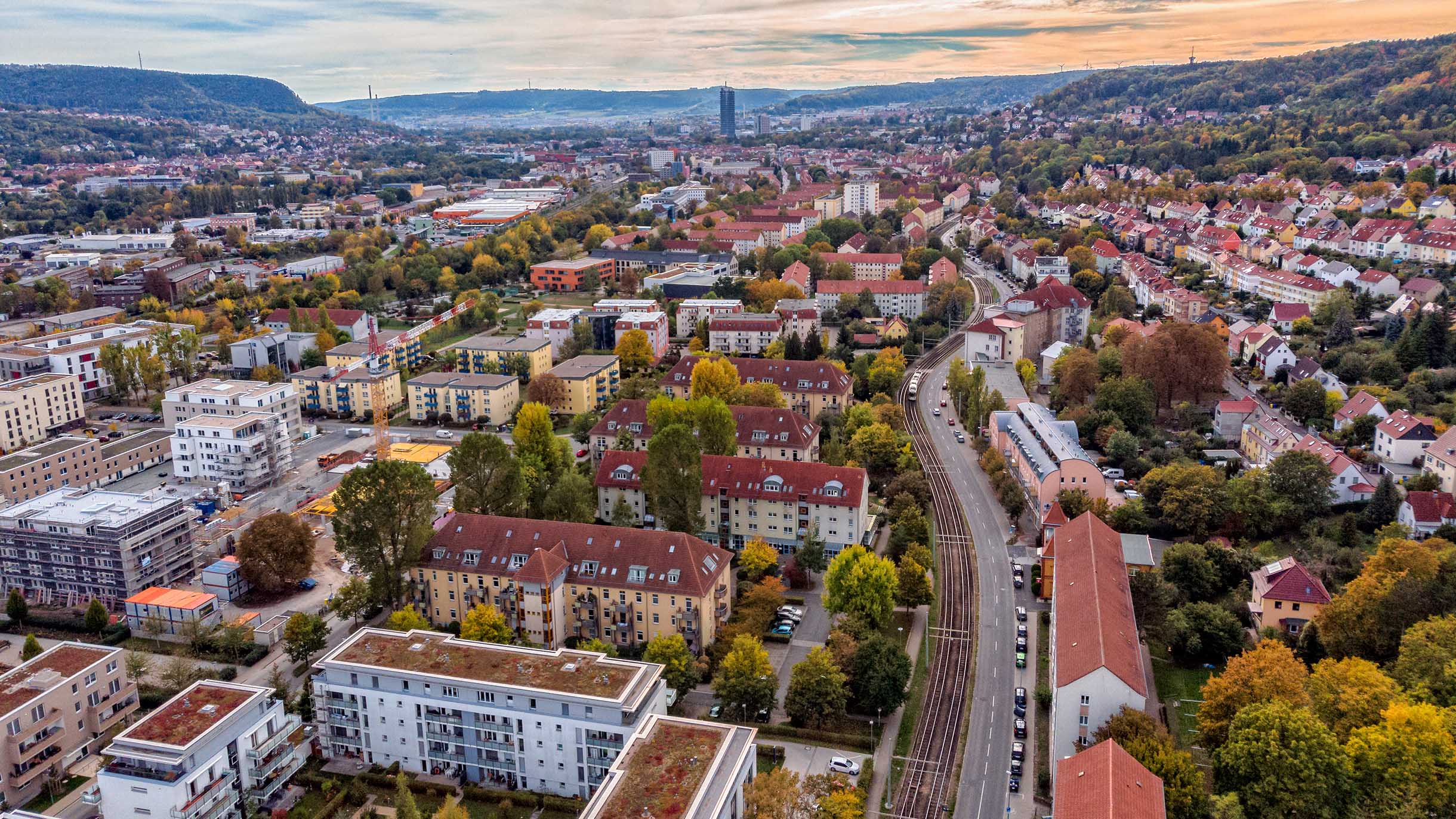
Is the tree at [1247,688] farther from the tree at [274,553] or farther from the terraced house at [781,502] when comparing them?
the tree at [274,553]

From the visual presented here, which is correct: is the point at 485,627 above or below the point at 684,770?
below

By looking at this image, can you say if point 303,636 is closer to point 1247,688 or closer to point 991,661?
point 991,661

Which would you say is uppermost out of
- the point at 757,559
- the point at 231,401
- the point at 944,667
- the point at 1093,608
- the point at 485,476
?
the point at 231,401

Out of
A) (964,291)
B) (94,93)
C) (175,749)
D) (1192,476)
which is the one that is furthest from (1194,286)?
(94,93)

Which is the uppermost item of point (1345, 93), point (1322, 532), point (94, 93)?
point (94, 93)

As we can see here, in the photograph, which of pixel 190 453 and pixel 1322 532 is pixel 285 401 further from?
pixel 1322 532

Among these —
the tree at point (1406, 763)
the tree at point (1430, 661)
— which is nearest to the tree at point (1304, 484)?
the tree at point (1430, 661)

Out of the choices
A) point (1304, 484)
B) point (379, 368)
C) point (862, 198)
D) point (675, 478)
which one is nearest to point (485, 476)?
point (675, 478)
